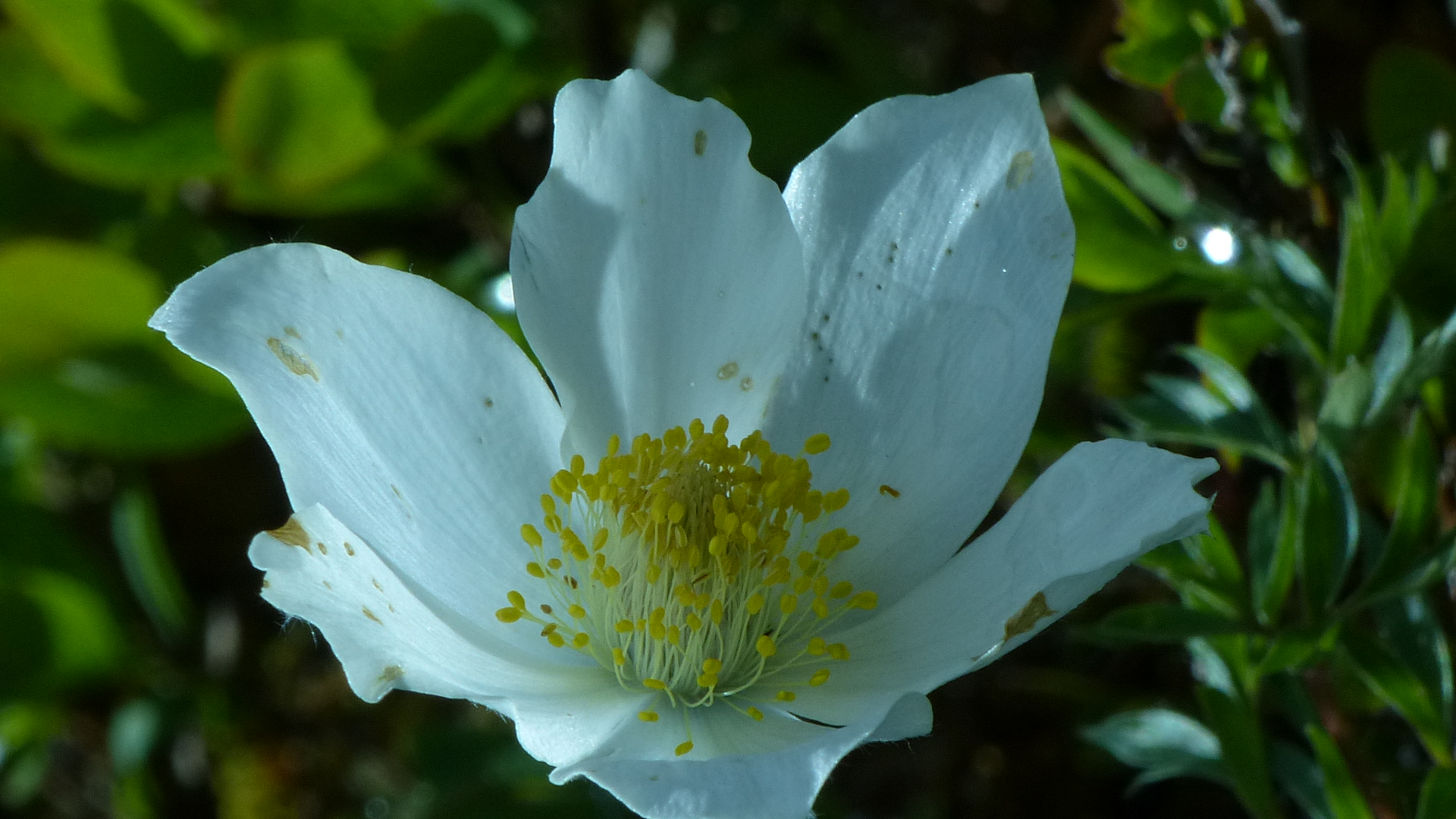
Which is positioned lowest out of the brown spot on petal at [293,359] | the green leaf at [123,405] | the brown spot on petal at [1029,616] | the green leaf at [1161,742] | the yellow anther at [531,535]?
the green leaf at [123,405]

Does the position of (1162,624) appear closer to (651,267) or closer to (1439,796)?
(1439,796)

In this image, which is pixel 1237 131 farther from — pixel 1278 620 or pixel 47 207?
pixel 47 207

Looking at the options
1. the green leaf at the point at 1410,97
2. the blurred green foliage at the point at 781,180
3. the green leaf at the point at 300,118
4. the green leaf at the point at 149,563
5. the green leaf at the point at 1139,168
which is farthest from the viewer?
the green leaf at the point at 149,563

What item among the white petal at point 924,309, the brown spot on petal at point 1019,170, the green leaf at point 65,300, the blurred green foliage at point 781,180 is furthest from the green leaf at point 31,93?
the brown spot on petal at point 1019,170

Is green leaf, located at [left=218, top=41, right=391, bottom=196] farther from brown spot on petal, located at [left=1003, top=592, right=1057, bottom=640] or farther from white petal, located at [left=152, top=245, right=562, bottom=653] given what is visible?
brown spot on petal, located at [left=1003, top=592, right=1057, bottom=640]

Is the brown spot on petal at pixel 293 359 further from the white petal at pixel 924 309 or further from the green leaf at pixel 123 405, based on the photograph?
the green leaf at pixel 123 405

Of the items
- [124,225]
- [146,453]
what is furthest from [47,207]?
[146,453]

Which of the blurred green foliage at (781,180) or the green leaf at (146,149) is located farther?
the green leaf at (146,149)

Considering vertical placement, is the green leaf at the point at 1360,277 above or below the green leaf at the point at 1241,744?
above

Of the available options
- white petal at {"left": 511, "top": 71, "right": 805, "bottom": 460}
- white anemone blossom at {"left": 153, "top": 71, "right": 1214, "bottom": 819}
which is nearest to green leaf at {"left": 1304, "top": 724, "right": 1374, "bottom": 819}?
white anemone blossom at {"left": 153, "top": 71, "right": 1214, "bottom": 819}
